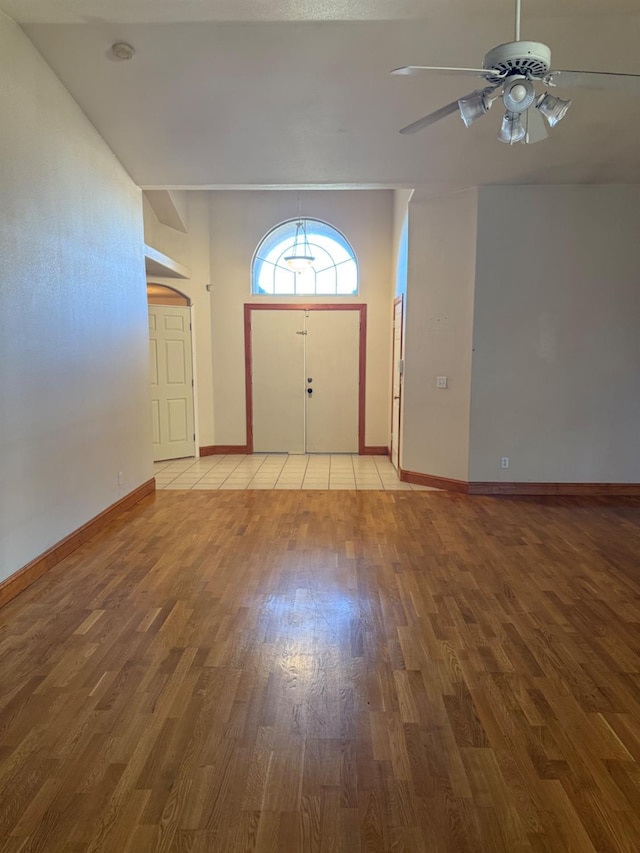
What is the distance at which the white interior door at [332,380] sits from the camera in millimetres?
7227

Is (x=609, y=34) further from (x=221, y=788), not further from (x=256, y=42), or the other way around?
(x=221, y=788)

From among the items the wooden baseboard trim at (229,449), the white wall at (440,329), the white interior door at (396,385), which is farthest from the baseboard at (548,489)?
the wooden baseboard trim at (229,449)

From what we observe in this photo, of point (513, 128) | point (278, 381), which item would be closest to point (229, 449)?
point (278, 381)

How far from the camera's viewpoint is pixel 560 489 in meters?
5.23

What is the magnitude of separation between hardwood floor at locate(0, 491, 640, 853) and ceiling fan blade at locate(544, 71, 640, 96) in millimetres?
2521

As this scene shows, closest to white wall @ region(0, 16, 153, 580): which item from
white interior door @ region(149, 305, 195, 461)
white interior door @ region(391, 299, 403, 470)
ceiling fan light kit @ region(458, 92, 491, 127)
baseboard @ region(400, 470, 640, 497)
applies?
white interior door @ region(149, 305, 195, 461)


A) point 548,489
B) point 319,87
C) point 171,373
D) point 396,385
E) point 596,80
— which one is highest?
point 319,87

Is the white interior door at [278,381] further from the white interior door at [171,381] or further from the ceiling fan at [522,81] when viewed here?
the ceiling fan at [522,81]

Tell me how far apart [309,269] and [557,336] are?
350cm

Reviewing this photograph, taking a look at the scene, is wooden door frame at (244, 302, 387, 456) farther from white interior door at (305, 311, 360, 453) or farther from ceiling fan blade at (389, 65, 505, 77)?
ceiling fan blade at (389, 65, 505, 77)

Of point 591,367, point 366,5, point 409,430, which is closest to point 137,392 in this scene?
point 409,430

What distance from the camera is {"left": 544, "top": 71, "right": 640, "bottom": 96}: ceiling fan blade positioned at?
208 centimetres

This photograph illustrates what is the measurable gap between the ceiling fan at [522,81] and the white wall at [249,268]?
4693 mm

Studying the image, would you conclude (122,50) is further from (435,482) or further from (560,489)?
(560,489)
